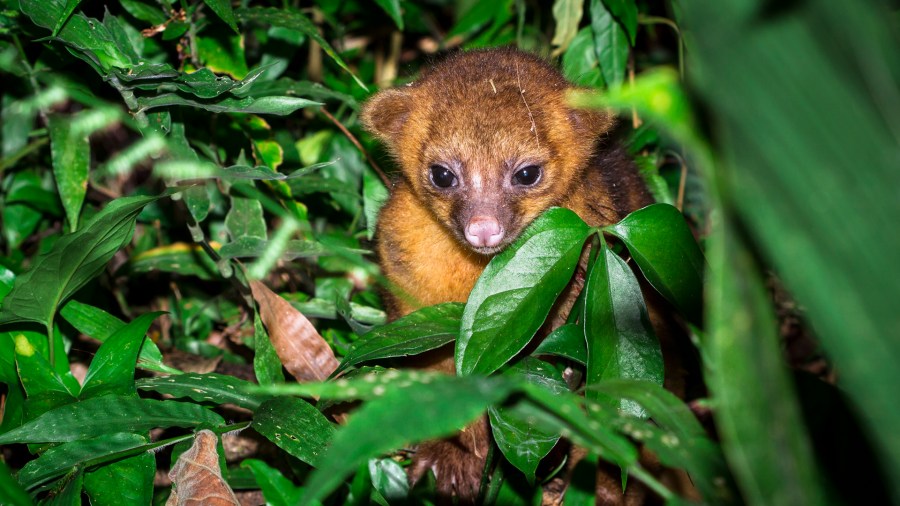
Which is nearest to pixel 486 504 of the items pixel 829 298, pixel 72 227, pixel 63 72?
pixel 72 227

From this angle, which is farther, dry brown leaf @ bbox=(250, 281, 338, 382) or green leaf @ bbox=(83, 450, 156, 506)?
dry brown leaf @ bbox=(250, 281, 338, 382)

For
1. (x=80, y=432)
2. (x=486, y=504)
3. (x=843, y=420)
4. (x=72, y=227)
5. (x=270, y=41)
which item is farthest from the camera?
(x=270, y=41)

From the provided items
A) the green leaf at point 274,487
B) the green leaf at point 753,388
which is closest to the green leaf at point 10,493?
the green leaf at point 274,487

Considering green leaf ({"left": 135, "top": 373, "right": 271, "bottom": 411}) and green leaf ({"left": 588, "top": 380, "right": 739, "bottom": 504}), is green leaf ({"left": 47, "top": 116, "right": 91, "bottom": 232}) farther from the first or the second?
green leaf ({"left": 588, "top": 380, "right": 739, "bottom": 504})

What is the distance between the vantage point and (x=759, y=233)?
79cm

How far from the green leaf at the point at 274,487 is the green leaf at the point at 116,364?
29.8 inches

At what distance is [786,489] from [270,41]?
3.69m

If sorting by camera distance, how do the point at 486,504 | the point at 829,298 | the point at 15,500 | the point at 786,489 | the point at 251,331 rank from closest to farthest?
1. the point at 829,298
2. the point at 786,489
3. the point at 15,500
4. the point at 486,504
5. the point at 251,331

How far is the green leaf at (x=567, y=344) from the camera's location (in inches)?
98.0

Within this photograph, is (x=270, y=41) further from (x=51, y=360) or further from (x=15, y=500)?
(x=15, y=500)

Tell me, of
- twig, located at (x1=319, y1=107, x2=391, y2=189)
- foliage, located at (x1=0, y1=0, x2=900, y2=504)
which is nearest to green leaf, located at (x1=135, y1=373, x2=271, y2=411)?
foliage, located at (x1=0, y1=0, x2=900, y2=504)

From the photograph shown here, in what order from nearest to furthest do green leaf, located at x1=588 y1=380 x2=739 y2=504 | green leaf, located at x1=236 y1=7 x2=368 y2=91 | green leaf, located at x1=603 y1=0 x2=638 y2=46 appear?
1. green leaf, located at x1=588 y1=380 x2=739 y2=504
2. green leaf, located at x1=236 y1=7 x2=368 y2=91
3. green leaf, located at x1=603 y1=0 x2=638 y2=46

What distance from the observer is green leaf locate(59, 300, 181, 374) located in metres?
Result: 3.00

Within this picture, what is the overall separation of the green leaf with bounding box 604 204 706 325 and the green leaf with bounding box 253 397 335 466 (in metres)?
1.07
